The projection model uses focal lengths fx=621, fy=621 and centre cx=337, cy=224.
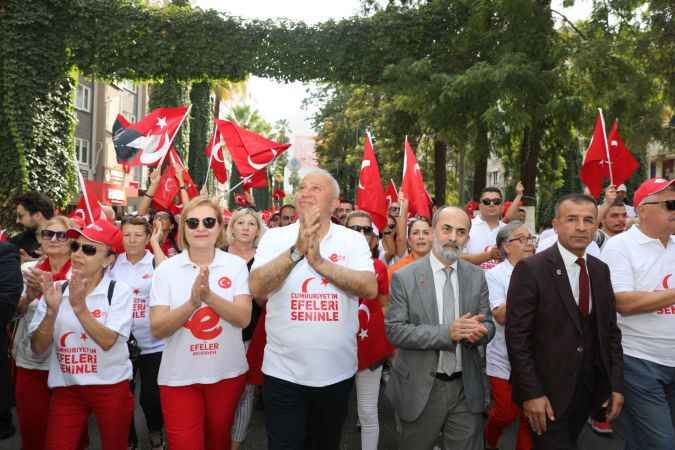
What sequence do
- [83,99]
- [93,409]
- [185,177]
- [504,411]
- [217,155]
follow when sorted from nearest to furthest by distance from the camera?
[93,409]
[504,411]
[185,177]
[217,155]
[83,99]

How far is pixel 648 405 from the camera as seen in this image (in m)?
4.07

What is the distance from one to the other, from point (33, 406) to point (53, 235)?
1256 mm

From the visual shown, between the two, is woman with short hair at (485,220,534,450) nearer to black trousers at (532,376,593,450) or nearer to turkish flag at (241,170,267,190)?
black trousers at (532,376,593,450)

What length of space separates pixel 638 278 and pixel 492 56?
10.3 m

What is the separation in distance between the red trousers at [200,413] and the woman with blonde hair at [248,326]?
50 centimetres

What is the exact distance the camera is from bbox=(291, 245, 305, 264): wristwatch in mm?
3570

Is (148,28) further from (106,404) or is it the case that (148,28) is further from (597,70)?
(106,404)

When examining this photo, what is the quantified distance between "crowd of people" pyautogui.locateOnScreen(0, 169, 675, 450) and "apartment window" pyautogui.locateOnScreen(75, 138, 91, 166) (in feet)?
106

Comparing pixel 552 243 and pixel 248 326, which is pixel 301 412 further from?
pixel 552 243

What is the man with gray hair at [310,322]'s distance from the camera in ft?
12.2

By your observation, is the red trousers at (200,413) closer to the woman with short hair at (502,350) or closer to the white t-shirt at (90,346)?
the white t-shirt at (90,346)

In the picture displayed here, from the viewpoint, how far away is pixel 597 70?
1153 centimetres

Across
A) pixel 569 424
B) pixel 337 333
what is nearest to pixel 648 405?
pixel 569 424

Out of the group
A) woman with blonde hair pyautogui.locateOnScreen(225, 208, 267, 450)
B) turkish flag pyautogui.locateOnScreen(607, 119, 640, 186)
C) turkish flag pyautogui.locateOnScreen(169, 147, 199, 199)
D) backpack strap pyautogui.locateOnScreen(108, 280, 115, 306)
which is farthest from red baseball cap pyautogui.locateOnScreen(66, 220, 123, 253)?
turkish flag pyautogui.locateOnScreen(607, 119, 640, 186)
